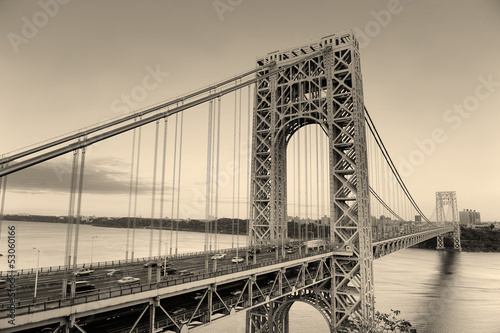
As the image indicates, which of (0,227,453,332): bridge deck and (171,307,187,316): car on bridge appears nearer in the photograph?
(0,227,453,332): bridge deck

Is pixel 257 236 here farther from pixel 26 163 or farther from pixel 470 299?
pixel 470 299

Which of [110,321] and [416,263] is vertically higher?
[110,321]

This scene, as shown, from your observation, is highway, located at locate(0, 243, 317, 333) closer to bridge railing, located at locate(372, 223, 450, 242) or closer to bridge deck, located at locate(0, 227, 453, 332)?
bridge deck, located at locate(0, 227, 453, 332)

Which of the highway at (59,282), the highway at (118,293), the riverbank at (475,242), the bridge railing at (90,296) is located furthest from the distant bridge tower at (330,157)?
the riverbank at (475,242)

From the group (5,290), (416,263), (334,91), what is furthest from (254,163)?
(416,263)

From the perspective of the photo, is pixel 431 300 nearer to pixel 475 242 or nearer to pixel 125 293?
pixel 125 293

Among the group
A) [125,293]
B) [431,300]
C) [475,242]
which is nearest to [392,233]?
[431,300]

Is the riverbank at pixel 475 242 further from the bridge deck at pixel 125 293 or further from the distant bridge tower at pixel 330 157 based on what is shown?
the bridge deck at pixel 125 293

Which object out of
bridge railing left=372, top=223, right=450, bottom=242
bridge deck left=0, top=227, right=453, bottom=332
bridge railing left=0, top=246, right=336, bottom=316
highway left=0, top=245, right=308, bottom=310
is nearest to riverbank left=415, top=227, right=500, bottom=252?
bridge railing left=372, top=223, right=450, bottom=242
